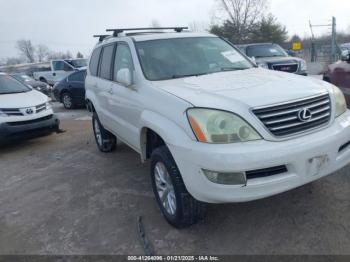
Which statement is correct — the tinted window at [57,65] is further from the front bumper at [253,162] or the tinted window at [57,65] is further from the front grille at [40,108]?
the front bumper at [253,162]

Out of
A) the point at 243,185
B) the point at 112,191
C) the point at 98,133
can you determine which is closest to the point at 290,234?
the point at 243,185

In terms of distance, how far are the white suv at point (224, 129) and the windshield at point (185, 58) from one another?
0.7 inches

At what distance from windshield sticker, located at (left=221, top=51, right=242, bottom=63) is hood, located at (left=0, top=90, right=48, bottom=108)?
439 cm

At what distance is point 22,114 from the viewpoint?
679cm

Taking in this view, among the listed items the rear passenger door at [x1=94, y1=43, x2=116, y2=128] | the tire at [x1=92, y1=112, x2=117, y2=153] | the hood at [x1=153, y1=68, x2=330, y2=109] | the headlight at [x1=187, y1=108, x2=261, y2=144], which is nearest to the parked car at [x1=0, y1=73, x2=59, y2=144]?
the tire at [x1=92, y1=112, x2=117, y2=153]

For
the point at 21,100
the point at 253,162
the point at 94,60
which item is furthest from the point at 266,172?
the point at 21,100

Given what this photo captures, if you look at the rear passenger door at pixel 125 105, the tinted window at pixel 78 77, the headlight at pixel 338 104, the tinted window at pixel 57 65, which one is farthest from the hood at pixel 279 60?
the tinted window at pixel 57 65

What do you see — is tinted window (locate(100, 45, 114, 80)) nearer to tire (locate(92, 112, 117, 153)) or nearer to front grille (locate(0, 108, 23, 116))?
tire (locate(92, 112, 117, 153))

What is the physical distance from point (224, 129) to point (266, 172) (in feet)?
1.54

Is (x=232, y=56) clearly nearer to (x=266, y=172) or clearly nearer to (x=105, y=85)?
(x=105, y=85)

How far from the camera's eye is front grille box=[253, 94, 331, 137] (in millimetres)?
2752

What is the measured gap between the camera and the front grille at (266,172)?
2.67m

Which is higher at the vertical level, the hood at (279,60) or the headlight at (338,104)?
the headlight at (338,104)

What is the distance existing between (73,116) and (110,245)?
27.6 feet
